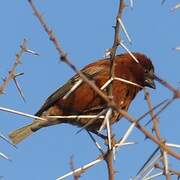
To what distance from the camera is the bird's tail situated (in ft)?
21.9

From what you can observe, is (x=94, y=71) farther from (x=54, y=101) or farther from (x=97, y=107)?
(x=54, y=101)

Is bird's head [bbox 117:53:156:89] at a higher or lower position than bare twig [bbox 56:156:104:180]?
higher

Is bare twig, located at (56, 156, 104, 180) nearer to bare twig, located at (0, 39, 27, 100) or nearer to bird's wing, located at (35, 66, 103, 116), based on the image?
bare twig, located at (0, 39, 27, 100)

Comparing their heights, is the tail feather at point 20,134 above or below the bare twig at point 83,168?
above

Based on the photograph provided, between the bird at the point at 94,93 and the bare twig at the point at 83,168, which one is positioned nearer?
the bare twig at the point at 83,168

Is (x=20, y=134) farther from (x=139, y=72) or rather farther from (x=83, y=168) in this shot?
(x=83, y=168)

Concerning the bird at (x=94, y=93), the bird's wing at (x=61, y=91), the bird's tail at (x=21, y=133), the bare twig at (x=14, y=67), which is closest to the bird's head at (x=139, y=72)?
the bird at (x=94, y=93)

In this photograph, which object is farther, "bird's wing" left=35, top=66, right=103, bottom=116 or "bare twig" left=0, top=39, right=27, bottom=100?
"bird's wing" left=35, top=66, right=103, bottom=116

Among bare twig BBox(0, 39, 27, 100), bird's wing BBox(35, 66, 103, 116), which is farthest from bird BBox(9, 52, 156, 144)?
bare twig BBox(0, 39, 27, 100)

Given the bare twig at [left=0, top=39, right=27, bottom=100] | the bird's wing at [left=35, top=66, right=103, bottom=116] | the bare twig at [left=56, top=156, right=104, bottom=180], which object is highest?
the bird's wing at [left=35, top=66, right=103, bottom=116]

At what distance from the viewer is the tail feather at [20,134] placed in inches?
262

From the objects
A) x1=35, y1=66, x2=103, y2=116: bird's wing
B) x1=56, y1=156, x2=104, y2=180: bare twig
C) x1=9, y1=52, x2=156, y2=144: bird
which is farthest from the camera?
x1=35, y1=66, x2=103, y2=116: bird's wing

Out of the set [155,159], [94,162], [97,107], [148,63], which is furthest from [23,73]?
[148,63]

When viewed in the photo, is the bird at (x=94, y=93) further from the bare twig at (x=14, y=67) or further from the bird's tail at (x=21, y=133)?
the bare twig at (x=14, y=67)
